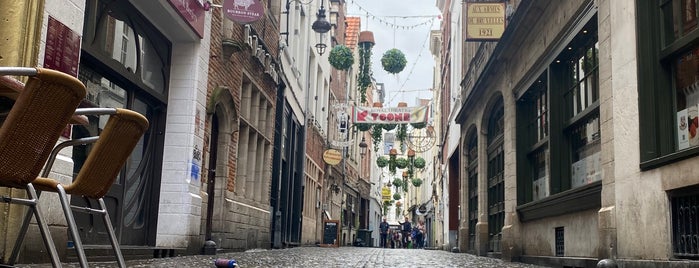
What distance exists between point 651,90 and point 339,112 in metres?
28.4

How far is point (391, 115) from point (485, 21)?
10163mm

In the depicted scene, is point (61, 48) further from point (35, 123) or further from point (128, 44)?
point (35, 123)

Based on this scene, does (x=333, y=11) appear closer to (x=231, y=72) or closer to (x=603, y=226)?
(x=231, y=72)

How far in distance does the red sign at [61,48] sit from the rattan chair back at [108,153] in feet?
10.6

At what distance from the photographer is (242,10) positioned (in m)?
10.8

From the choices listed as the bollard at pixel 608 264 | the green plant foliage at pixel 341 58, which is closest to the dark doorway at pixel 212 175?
the bollard at pixel 608 264

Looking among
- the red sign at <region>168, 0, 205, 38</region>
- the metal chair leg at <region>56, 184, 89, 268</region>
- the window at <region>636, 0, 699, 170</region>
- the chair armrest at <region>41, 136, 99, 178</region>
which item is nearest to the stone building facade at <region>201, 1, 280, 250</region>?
the red sign at <region>168, 0, 205, 38</region>

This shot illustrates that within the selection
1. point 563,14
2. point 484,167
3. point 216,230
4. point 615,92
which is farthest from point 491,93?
point 615,92

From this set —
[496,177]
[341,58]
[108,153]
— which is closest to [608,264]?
[108,153]

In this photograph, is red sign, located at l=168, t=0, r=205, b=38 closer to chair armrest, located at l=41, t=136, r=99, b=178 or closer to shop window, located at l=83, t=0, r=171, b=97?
shop window, located at l=83, t=0, r=171, b=97

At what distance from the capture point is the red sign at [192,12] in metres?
9.11

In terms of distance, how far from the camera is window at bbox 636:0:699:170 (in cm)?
605

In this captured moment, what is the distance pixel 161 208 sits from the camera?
32.1ft

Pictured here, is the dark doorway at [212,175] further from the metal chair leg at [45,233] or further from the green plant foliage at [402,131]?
the green plant foliage at [402,131]
